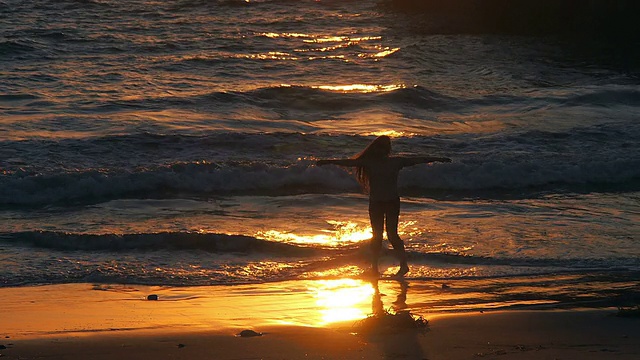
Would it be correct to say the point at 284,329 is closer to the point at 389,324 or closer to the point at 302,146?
the point at 389,324

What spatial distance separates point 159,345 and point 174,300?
185 centimetres

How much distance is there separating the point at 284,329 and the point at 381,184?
9.62ft

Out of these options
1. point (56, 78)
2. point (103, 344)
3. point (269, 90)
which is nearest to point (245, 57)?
point (269, 90)

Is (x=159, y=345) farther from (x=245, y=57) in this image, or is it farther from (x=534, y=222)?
(x=245, y=57)

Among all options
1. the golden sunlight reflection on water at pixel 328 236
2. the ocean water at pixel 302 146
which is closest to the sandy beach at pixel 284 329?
the ocean water at pixel 302 146

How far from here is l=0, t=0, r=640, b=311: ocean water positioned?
34.2 ft

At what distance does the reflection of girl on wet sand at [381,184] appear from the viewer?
9.73 metres

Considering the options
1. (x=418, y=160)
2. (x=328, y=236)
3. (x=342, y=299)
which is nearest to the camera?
(x=342, y=299)

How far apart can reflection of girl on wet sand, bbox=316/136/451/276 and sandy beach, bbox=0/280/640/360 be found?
1057 mm

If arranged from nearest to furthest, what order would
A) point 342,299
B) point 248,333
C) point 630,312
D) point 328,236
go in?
point 248,333 → point 630,312 → point 342,299 → point 328,236

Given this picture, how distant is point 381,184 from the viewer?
9.77 m

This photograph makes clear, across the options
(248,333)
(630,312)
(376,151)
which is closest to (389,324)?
(248,333)

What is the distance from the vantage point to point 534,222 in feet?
40.4

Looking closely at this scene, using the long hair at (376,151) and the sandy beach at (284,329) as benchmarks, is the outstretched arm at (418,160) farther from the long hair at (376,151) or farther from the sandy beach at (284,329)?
the sandy beach at (284,329)
